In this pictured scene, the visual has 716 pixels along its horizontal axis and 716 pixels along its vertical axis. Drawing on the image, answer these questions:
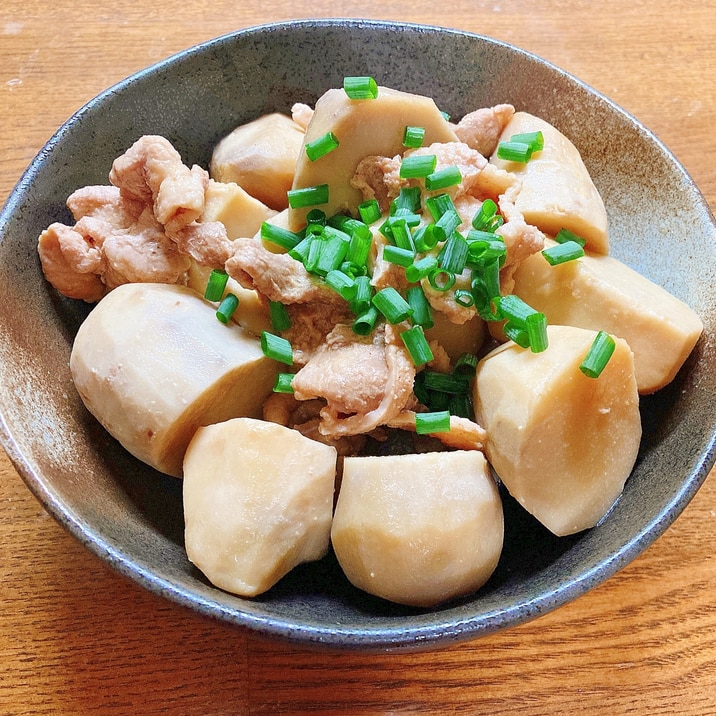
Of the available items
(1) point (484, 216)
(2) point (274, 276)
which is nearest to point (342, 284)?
(2) point (274, 276)

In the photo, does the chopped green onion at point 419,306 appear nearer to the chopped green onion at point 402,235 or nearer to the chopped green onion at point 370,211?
the chopped green onion at point 402,235

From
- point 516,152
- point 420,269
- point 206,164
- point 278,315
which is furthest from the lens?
point 206,164

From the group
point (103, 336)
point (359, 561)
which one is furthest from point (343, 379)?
point (103, 336)

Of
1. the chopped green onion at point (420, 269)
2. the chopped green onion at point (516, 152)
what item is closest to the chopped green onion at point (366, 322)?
the chopped green onion at point (420, 269)

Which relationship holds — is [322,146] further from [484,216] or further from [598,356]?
[598,356]

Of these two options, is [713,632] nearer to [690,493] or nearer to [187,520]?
[690,493]

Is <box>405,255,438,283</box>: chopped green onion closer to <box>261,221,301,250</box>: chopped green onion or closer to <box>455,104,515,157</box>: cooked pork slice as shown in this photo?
<box>261,221,301,250</box>: chopped green onion

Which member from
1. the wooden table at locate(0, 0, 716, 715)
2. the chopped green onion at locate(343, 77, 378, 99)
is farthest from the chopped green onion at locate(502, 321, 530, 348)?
the wooden table at locate(0, 0, 716, 715)
